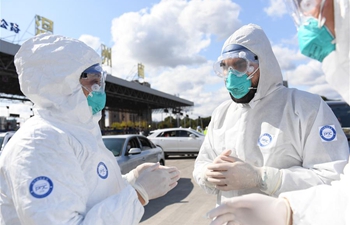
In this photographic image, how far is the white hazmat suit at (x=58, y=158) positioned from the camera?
123 centimetres

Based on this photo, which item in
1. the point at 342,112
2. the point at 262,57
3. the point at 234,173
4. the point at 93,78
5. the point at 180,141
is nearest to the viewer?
the point at 234,173

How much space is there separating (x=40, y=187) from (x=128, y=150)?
5881 mm

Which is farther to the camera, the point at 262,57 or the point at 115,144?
the point at 115,144

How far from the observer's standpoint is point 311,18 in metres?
0.98

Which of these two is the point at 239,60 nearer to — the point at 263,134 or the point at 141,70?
the point at 263,134

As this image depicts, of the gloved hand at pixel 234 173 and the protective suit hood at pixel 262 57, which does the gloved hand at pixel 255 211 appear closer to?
the gloved hand at pixel 234 173

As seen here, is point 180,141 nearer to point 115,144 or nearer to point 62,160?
point 115,144

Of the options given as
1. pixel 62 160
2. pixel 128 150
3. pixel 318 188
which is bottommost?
pixel 128 150

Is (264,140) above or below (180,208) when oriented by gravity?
above

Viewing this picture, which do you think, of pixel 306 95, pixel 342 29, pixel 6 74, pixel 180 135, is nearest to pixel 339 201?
pixel 342 29

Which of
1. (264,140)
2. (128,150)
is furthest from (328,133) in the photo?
(128,150)

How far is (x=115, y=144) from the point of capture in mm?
6988

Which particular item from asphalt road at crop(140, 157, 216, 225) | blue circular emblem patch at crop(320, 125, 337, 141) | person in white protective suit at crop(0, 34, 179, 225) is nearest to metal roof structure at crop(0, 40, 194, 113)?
asphalt road at crop(140, 157, 216, 225)

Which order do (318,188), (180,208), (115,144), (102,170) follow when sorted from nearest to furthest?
1. (318,188)
2. (102,170)
3. (180,208)
4. (115,144)
